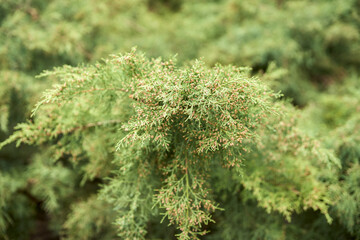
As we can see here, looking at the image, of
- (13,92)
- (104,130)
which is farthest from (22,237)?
(104,130)

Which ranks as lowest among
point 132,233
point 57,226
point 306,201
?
point 57,226

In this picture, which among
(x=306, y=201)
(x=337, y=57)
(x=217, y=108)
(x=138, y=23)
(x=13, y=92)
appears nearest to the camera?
(x=217, y=108)

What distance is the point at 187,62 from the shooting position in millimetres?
2377

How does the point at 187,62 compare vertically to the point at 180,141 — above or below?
above

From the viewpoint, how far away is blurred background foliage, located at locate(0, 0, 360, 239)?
2.32 metres

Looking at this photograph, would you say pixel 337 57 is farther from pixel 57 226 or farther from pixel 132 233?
pixel 57 226

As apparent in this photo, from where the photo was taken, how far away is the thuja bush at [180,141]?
139 cm

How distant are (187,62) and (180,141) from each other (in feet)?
3.55

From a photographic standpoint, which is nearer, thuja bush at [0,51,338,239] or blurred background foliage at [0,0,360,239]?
thuja bush at [0,51,338,239]

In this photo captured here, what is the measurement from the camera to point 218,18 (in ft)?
14.1

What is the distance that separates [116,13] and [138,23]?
45cm

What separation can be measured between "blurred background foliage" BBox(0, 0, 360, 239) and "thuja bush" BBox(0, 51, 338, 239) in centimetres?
8

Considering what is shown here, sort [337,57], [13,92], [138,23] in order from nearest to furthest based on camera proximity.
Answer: [13,92], [337,57], [138,23]

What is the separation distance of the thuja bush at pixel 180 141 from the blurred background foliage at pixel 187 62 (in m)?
0.08
